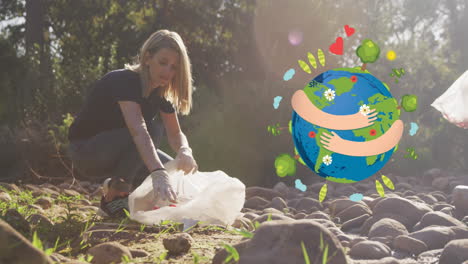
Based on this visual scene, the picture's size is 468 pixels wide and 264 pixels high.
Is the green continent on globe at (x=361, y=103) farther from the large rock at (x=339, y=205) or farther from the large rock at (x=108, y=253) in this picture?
the large rock at (x=108, y=253)

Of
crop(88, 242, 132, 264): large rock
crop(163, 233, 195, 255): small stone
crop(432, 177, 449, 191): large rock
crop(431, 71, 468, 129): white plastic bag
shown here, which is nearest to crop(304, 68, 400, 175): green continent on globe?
crop(431, 71, 468, 129): white plastic bag

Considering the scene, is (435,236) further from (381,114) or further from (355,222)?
(381,114)

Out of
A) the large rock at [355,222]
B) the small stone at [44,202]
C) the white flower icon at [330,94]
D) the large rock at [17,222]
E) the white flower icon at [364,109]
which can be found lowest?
the large rock at [355,222]

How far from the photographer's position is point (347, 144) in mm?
2979

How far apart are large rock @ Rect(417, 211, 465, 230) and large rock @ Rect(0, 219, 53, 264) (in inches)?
86.0

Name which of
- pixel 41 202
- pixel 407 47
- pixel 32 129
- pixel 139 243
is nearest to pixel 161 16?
pixel 32 129

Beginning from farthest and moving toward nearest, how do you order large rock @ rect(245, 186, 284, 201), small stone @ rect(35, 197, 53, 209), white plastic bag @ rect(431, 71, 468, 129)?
large rock @ rect(245, 186, 284, 201), white plastic bag @ rect(431, 71, 468, 129), small stone @ rect(35, 197, 53, 209)

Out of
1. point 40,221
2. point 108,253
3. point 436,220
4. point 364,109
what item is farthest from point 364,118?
point 40,221

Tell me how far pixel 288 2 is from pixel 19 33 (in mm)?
7750

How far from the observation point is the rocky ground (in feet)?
4.51

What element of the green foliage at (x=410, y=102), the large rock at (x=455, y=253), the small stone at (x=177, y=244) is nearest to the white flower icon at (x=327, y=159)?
the green foliage at (x=410, y=102)

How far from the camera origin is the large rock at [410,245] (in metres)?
2.22

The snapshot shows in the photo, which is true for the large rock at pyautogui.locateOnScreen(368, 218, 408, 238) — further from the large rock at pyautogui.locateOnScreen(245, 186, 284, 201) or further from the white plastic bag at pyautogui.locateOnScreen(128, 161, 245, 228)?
the large rock at pyautogui.locateOnScreen(245, 186, 284, 201)

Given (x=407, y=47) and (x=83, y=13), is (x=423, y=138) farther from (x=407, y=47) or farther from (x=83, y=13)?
(x=407, y=47)
